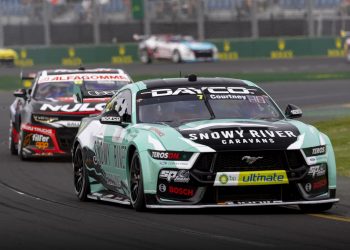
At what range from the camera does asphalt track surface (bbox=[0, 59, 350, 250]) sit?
929 centimetres

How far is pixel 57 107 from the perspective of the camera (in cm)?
1942

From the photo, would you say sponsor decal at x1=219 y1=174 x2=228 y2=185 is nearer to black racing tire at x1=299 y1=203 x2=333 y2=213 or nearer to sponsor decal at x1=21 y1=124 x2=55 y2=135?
black racing tire at x1=299 y1=203 x2=333 y2=213

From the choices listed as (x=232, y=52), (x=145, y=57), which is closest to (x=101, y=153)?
(x=145, y=57)

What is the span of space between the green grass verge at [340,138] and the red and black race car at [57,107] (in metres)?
3.56

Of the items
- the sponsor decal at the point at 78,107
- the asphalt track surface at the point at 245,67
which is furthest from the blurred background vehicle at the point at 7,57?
the sponsor decal at the point at 78,107

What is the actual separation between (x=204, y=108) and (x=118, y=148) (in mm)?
932

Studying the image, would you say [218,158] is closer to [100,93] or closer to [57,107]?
[57,107]

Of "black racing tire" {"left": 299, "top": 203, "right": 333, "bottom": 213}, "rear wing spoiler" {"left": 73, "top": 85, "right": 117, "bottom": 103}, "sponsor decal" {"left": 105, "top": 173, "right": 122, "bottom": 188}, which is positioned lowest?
"rear wing spoiler" {"left": 73, "top": 85, "right": 117, "bottom": 103}

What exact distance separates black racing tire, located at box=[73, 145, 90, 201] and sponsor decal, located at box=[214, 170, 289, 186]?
2668 mm

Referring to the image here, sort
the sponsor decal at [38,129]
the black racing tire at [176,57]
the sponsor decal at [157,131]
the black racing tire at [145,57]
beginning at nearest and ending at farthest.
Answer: the sponsor decal at [157,131]
the sponsor decal at [38,129]
the black racing tire at [176,57]
the black racing tire at [145,57]

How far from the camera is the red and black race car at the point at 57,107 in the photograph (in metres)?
19.2

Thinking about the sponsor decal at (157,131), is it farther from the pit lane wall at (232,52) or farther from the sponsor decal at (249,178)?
the pit lane wall at (232,52)

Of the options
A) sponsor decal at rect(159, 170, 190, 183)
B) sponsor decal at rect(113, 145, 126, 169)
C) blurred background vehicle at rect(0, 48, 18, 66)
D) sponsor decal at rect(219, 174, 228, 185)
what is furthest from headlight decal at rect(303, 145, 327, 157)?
blurred background vehicle at rect(0, 48, 18, 66)

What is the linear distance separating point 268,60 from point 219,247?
4818 cm
